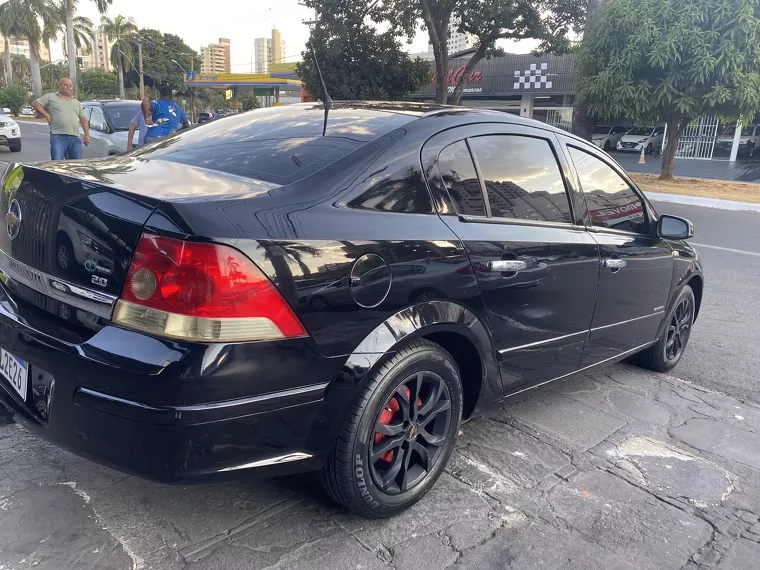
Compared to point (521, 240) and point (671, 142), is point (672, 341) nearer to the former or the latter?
point (521, 240)

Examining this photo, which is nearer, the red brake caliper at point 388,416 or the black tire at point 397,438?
the black tire at point 397,438

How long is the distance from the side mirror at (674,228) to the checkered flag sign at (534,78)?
33292mm

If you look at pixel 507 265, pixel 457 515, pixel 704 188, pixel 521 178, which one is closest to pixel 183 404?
pixel 457 515

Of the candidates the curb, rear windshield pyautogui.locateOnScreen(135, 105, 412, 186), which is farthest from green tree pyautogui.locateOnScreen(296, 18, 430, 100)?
rear windshield pyautogui.locateOnScreen(135, 105, 412, 186)

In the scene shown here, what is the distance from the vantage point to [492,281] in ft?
8.96

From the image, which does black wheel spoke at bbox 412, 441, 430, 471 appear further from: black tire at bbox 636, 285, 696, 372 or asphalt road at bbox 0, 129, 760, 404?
asphalt road at bbox 0, 129, 760, 404

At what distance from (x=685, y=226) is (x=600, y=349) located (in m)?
0.98

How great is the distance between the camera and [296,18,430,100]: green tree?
2260 cm

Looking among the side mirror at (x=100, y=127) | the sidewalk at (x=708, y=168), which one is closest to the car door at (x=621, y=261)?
the side mirror at (x=100, y=127)

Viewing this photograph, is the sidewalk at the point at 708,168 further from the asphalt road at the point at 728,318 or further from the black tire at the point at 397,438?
the black tire at the point at 397,438

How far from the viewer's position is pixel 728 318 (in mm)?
5762

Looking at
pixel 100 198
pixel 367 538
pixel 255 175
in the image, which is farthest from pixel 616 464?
pixel 100 198

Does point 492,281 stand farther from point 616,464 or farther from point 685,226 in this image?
point 685,226

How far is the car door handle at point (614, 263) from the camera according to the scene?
3410 millimetres
